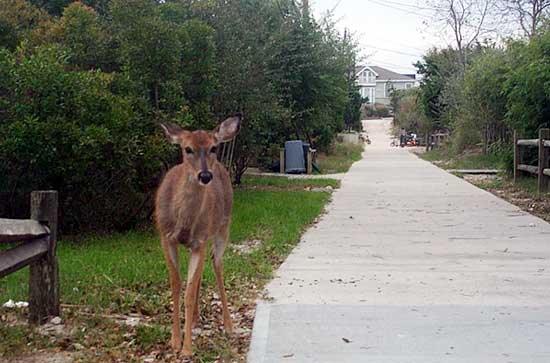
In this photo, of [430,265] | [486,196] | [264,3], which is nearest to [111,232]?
[430,265]

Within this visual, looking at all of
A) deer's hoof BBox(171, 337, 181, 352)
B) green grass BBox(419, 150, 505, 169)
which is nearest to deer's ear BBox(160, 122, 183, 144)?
deer's hoof BBox(171, 337, 181, 352)

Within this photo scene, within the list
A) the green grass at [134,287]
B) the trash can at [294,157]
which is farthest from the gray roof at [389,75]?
the green grass at [134,287]

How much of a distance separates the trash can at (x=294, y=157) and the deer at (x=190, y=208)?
21.1 m

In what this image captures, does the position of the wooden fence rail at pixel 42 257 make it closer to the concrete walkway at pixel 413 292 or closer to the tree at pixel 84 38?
the concrete walkway at pixel 413 292

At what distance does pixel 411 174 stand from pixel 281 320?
2104 cm

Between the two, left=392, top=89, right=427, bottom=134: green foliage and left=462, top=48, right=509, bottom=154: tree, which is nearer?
left=462, top=48, right=509, bottom=154: tree

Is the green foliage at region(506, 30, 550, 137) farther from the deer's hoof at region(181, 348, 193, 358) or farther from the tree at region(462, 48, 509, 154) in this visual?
the deer's hoof at region(181, 348, 193, 358)

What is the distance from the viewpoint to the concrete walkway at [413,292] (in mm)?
5996

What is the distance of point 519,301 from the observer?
749cm

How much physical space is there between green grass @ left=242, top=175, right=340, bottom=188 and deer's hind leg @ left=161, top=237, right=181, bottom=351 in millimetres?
15321

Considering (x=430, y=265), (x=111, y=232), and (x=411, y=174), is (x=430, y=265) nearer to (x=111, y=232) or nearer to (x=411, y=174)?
(x=111, y=232)

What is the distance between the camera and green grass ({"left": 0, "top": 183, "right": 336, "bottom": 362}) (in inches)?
241

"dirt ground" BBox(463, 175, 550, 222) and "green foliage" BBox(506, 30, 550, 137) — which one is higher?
"green foliage" BBox(506, 30, 550, 137)

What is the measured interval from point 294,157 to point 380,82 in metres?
107
